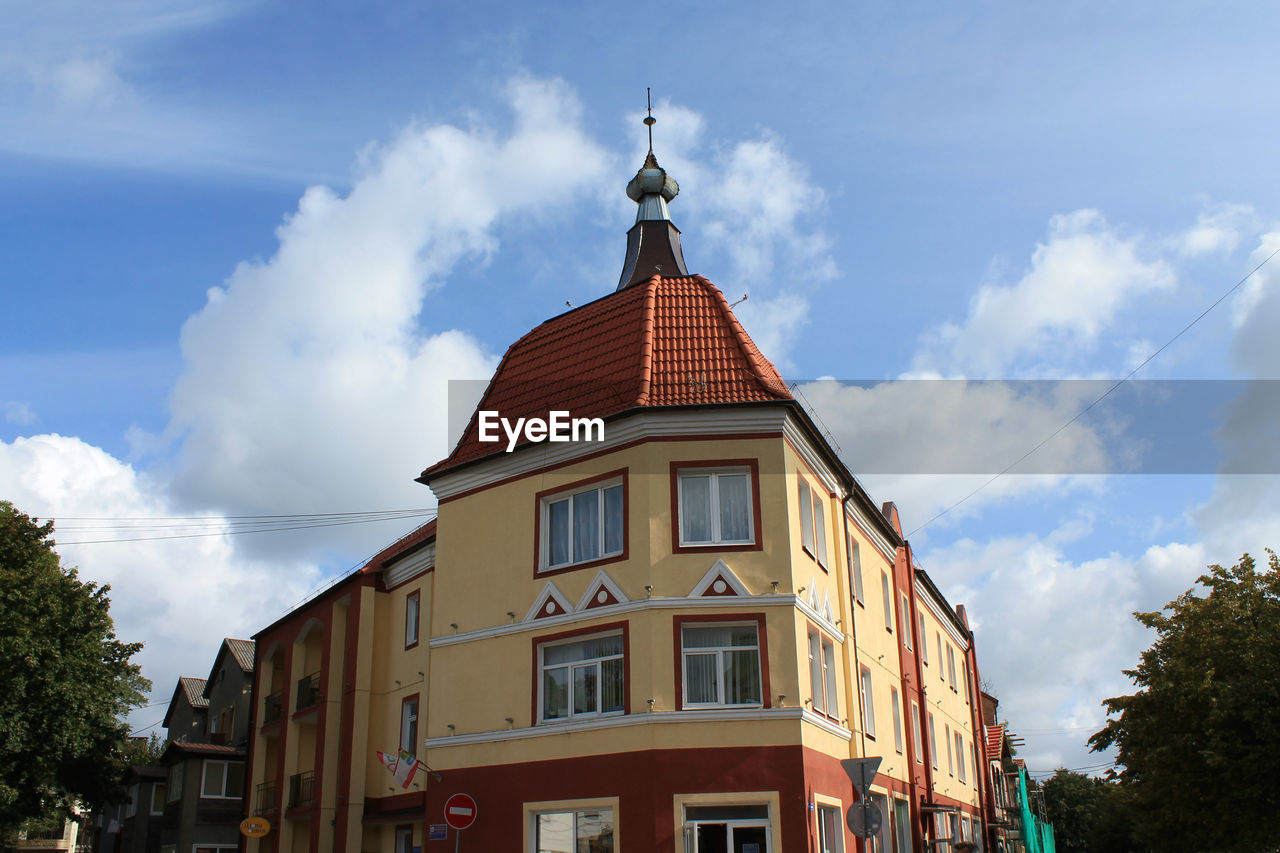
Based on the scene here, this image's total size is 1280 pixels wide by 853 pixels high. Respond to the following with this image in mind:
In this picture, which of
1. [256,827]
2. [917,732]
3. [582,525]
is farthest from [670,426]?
[256,827]

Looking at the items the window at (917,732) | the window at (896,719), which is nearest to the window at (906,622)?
the window at (917,732)

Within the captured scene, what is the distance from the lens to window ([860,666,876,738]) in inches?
901

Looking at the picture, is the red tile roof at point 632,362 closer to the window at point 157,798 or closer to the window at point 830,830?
the window at point 830,830

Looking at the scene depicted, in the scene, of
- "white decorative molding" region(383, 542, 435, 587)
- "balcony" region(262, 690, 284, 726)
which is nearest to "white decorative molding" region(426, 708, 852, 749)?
"white decorative molding" region(383, 542, 435, 587)

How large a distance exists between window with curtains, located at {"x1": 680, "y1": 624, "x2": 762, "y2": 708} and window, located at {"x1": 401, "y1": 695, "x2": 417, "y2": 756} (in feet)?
31.9

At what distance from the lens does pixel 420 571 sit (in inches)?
1024

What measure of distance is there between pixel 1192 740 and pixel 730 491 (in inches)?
707

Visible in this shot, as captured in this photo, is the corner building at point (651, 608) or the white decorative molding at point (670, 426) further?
the white decorative molding at point (670, 426)

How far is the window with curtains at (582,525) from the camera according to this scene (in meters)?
19.8

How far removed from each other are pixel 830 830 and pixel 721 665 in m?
3.75

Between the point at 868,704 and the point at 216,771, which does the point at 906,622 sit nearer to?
the point at 868,704

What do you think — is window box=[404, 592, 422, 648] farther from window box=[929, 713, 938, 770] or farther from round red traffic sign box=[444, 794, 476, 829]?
window box=[929, 713, 938, 770]

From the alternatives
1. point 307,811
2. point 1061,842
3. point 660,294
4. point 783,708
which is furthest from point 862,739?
point 1061,842

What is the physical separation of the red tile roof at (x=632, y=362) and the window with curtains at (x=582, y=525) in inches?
64.0
